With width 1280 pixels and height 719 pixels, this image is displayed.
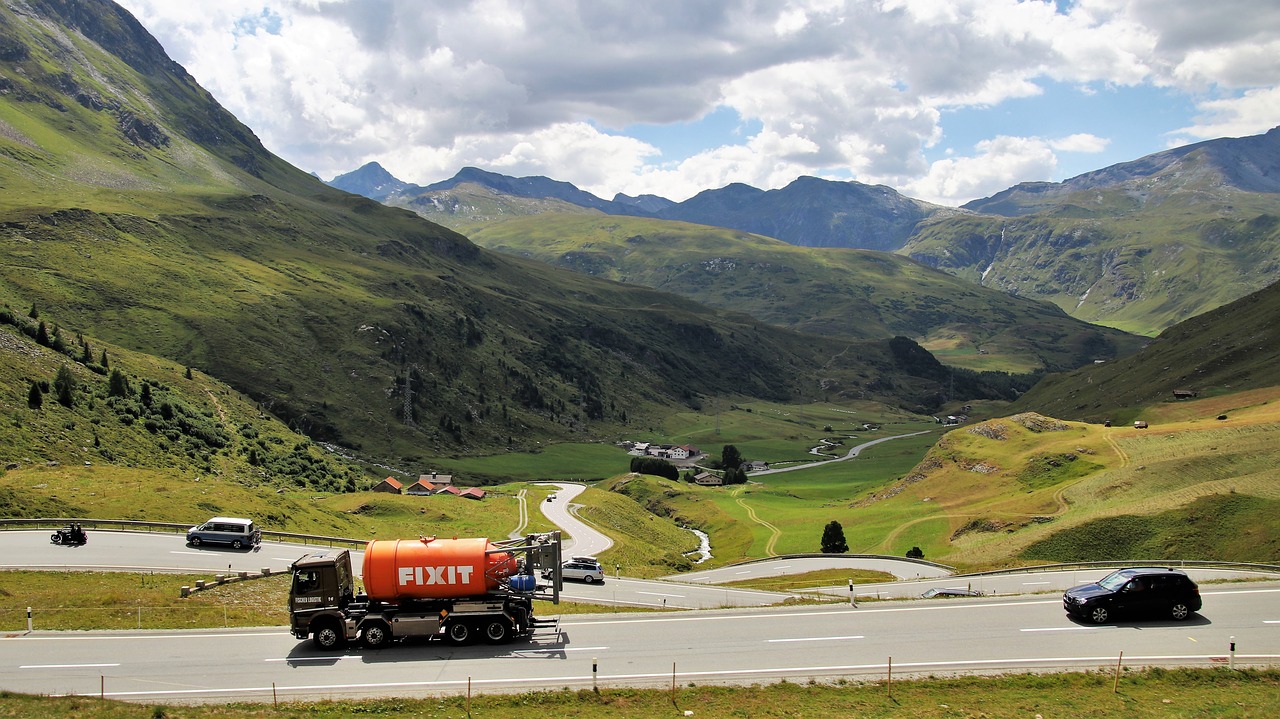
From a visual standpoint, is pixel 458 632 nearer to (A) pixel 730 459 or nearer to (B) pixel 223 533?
(B) pixel 223 533

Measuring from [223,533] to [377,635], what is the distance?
92.2 feet

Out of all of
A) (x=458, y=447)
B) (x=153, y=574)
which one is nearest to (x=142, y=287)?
(x=458, y=447)

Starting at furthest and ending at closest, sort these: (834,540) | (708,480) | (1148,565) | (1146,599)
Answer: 1. (708,480)
2. (834,540)
3. (1148,565)
4. (1146,599)

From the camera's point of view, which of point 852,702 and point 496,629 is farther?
point 496,629

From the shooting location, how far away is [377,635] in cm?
3322

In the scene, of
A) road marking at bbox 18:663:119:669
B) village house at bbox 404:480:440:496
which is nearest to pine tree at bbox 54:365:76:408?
village house at bbox 404:480:440:496

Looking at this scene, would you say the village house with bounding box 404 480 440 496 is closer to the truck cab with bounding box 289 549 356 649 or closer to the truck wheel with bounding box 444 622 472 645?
the truck cab with bounding box 289 549 356 649

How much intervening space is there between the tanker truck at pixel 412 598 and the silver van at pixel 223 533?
2529cm

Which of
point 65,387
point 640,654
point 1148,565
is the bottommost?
point 640,654

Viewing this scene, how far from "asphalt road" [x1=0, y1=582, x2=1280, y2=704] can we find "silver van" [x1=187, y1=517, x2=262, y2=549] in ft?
68.5

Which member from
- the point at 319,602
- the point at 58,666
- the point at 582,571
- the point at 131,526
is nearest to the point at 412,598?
the point at 319,602

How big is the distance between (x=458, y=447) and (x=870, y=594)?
152494mm

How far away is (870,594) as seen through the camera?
167ft

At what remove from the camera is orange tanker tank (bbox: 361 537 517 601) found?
33375 millimetres
